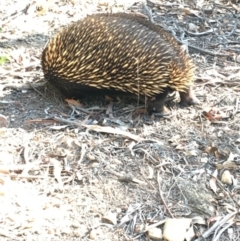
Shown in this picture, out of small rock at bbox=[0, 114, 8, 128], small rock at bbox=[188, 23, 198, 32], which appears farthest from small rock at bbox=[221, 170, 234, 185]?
small rock at bbox=[188, 23, 198, 32]

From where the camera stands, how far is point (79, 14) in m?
6.06

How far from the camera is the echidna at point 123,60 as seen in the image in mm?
4285

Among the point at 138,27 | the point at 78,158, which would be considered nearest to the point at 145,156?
the point at 78,158

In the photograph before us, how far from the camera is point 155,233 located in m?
3.17

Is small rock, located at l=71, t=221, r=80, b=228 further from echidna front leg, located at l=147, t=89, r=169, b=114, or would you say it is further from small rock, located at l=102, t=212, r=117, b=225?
echidna front leg, located at l=147, t=89, r=169, b=114

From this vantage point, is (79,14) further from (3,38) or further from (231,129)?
(231,129)

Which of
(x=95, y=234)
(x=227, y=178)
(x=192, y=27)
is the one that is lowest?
(x=95, y=234)

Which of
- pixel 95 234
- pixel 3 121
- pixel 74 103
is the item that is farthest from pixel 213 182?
pixel 3 121

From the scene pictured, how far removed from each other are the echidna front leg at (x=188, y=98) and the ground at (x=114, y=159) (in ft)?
0.18

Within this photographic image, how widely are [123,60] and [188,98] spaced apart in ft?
2.06

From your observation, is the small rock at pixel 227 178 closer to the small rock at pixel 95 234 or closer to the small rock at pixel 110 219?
the small rock at pixel 110 219

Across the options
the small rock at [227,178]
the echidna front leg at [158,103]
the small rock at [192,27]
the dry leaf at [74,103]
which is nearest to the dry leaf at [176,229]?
the small rock at [227,178]

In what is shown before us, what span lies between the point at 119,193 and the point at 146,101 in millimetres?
1125

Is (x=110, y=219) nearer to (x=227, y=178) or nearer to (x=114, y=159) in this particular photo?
(x=114, y=159)
